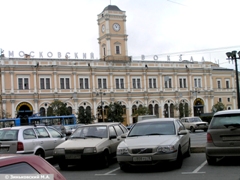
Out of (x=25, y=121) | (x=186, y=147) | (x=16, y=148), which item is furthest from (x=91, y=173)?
(x=25, y=121)

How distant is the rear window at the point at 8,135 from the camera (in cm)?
1380

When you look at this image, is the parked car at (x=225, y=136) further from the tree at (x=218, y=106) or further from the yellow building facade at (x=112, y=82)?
the tree at (x=218, y=106)

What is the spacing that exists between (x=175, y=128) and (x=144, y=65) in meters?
71.0

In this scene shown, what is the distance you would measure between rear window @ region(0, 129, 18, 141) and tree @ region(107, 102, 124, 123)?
197 feet

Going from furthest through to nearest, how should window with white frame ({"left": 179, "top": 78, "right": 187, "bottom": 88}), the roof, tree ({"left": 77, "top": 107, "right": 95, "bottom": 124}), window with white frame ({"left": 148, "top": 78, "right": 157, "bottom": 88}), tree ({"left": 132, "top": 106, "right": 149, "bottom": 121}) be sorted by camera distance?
window with white frame ({"left": 179, "top": 78, "right": 187, "bottom": 88}), window with white frame ({"left": 148, "top": 78, "right": 157, "bottom": 88}), the roof, tree ({"left": 132, "top": 106, "right": 149, "bottom": 121}), tree ({"left": 77, "top": 107, "right": 95, "bottom": 124})

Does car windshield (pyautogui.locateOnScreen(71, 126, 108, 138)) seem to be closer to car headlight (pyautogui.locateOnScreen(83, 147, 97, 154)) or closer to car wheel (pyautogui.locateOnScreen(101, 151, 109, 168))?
car wheel (pyautogui.locateOnScreen(101, 151, 109, 168))

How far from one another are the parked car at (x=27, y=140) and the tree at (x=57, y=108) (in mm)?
53835

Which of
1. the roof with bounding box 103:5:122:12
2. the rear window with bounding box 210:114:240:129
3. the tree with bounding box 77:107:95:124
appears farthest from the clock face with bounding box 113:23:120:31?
the rear window with bounding box 210:114:240:129

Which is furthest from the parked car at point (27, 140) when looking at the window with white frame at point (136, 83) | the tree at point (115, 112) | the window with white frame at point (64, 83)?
the window with white frame at point (136, 83)

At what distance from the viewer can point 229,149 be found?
11.7m

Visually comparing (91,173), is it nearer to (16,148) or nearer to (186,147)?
(16,148)

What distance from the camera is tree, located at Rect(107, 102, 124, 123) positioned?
74250mm

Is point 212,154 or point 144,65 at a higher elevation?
point 144,65

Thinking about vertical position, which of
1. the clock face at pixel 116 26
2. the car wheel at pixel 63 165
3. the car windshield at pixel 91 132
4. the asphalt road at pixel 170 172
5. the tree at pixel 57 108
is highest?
the clock face at pixel 116 26
